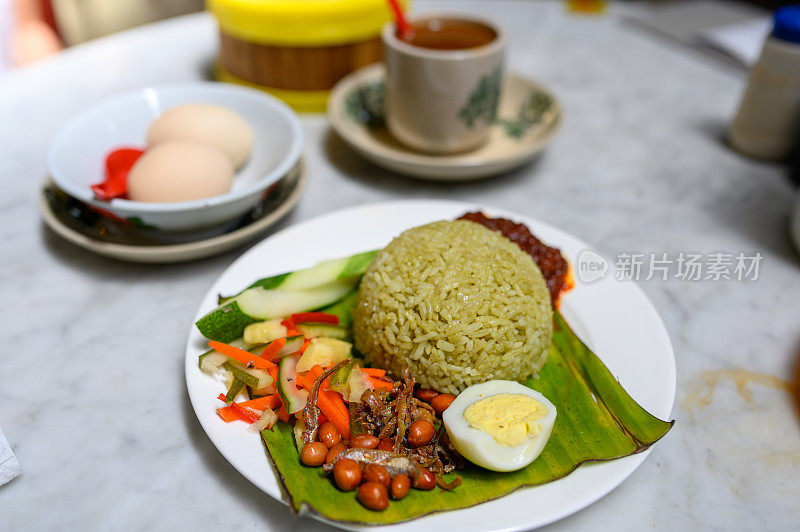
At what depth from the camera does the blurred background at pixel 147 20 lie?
3213 millimetres

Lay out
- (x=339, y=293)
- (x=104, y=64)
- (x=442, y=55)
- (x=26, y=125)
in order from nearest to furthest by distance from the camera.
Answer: (x=339, y=293), (x=442, y=55), (x=26, y=125), (x=104, y=64)

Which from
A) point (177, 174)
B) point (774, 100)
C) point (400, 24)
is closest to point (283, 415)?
point (177, 174)

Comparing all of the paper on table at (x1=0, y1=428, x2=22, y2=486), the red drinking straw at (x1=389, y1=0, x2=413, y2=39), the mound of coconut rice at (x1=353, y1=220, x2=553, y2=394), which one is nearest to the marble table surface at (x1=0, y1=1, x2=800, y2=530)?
the paper on table at (x1=0, y1=428, x2=22, y2=486)

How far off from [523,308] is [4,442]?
3.69ft

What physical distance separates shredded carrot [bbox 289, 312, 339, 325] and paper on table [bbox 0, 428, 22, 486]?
2.07 ft

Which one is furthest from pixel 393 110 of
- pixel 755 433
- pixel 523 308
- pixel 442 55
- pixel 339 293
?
pixel 755 433

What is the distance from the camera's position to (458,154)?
2.26 meters

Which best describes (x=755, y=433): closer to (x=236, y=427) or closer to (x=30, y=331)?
(x=236, y=427)

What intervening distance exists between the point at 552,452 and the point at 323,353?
54 cm

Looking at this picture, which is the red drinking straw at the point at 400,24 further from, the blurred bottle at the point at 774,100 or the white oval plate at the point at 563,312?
the blurred bottle at the point at 774,100

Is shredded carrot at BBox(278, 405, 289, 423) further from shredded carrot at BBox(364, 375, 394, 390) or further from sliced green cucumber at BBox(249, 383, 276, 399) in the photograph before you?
shredded carrot at BBox(364, 375, 394, 390)

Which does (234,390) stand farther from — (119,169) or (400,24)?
(400,24)

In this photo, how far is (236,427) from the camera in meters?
1.19

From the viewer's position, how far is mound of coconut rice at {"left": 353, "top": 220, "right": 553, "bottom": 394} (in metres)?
1.34
